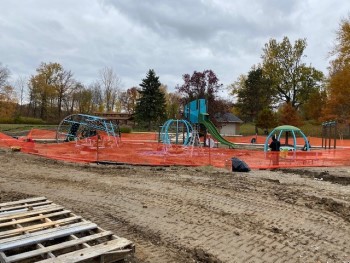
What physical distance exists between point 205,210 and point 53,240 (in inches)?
133

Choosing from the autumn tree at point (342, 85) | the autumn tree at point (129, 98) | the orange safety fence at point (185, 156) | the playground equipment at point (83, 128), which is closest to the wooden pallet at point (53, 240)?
the orange safety fence at point (185, 156)

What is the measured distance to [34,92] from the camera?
66.1 m

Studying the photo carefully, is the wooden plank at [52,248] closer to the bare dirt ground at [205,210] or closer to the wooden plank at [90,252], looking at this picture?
the wooden plank at [90,252]

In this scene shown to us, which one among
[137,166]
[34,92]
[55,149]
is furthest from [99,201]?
[34,92]

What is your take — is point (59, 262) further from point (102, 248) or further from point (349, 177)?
point (349, 177)

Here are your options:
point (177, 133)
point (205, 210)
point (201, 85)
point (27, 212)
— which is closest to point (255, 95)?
point (201, 85)

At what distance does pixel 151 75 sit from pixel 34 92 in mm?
23371

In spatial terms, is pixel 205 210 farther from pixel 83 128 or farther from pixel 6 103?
pixel 6 103

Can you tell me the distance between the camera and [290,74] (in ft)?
191

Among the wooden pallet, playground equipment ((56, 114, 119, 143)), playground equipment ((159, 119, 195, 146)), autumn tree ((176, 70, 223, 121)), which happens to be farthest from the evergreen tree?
the wooden pallet

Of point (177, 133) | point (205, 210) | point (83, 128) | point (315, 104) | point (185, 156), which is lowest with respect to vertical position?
point (205, 210)

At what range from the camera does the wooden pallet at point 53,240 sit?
14.4 feet

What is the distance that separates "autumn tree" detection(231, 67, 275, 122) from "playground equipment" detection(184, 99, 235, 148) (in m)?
35.7

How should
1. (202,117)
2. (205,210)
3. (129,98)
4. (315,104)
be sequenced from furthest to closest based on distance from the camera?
(129,98)
(315,104)
(202,117)
(205,210)
